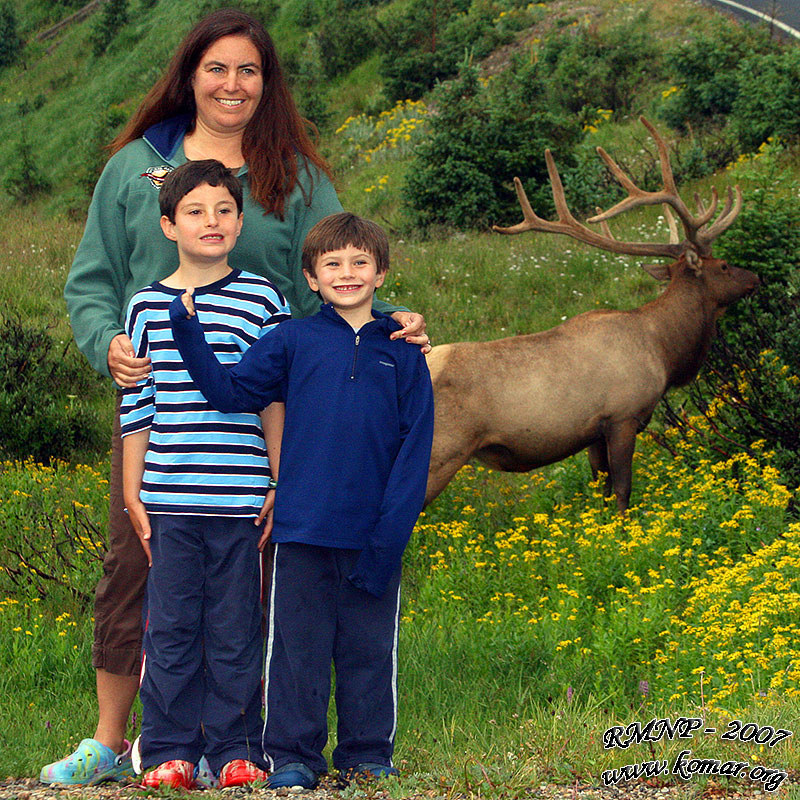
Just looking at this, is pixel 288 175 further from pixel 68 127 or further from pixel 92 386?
pixel 68 127

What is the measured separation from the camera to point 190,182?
352 centimetres

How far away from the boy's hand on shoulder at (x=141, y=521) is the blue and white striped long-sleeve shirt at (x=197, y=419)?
38 millimetres

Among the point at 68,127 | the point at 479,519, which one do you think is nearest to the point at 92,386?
the point at 479,519

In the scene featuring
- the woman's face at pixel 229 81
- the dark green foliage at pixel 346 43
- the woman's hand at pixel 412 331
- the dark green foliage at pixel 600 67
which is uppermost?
the dark green foliage at pixel 346 43

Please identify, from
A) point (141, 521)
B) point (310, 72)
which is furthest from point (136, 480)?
point (310, 72)

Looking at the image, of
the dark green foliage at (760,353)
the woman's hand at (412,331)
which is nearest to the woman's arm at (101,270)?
the woman's hand at (412,331)

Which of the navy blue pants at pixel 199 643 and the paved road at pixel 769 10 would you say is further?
the paved road at pixel 769 10

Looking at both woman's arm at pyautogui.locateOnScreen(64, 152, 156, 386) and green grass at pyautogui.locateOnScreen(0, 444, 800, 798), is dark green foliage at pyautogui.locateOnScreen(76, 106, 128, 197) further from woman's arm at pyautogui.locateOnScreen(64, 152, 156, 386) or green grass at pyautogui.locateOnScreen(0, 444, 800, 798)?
woman's arm at pyautogui.locateOnScreen(64, 152, 156, 386)

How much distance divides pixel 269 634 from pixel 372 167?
16916 mm

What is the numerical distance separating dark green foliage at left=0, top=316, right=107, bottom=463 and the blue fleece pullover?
21.3ft

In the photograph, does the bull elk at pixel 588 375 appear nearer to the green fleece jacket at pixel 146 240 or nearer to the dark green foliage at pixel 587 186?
the green fleece jacket at pixel 146 240

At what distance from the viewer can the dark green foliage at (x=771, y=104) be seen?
1430 cm

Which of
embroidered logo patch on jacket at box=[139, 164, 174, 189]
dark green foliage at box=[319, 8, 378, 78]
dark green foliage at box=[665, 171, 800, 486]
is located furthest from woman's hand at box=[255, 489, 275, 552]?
dark green foliage at box=[319, 8, 378, 78]

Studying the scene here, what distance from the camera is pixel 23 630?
575 centimetres
